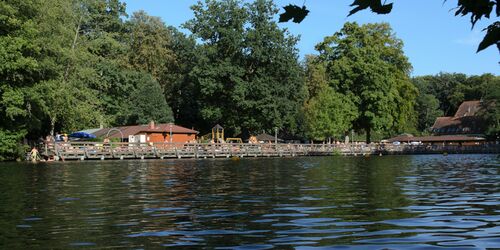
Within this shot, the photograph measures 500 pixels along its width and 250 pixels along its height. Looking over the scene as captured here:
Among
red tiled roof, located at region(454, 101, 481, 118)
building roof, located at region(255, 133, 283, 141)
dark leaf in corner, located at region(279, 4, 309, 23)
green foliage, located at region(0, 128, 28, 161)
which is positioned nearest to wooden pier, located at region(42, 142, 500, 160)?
green foliage, located at region(0, 128, 28, 161)

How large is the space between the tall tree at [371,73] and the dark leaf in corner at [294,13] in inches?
2708

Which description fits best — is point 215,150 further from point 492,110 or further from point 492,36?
point 492,36

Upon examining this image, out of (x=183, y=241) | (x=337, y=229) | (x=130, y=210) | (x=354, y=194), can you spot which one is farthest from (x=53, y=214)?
(x=354, y=194)

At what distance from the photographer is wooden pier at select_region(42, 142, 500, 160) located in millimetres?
52406

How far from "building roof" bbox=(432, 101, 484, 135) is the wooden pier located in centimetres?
2041

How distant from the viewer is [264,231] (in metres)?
9.79

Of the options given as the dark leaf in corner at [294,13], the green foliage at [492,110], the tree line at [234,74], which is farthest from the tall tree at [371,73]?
the dark leaf in corner at [294,13]

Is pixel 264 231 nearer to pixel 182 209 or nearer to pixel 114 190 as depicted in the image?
pixel 182 209

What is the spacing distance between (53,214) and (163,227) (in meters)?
3.32

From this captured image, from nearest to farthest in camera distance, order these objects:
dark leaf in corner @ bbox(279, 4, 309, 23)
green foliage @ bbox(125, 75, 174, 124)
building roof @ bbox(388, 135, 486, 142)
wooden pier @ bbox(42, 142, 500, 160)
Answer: dark leaf in corner @ bbox(279, 4, 309, 23) → wooden pier @ bbox(42, 142, 500, 160) → green foliage @ bbox(125, 75, 174, 124) → building roof @ bbox(388, 135, 486, 142)

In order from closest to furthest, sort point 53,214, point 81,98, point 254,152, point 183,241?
point 183,241 < point 53,214 < point 81,98 < point 254,152

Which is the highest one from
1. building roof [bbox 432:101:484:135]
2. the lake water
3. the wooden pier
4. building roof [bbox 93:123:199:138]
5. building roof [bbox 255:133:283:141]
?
building roof [bbox 432:101:484:135]

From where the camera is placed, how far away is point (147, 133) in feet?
224

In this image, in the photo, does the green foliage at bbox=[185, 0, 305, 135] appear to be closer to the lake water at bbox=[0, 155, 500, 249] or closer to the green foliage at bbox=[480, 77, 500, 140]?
the green foliage at bbox=[480, 77, 500, 140]
